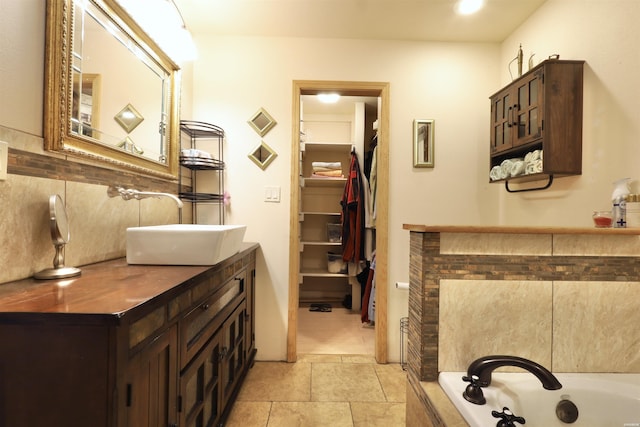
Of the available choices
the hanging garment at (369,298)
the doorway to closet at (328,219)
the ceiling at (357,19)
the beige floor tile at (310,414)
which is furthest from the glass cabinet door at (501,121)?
the beige floor tile at (310,414)

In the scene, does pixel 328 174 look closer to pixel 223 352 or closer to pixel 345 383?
pixel 345 383

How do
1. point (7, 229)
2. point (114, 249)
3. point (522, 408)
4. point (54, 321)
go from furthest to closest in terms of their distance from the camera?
point (114, 249) → point (522, 408) → point (7, 229) → point (54, 321)

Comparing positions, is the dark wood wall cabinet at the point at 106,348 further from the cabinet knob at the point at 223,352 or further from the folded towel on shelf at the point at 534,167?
the folded towel on shelf at the point at 534,167

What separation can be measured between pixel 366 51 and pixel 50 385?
244 centimetres

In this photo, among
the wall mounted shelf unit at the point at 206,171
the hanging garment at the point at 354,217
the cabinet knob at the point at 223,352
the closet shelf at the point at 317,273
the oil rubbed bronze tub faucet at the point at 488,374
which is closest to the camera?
the oil rubbed bronze tub faucet at the point at 488,374

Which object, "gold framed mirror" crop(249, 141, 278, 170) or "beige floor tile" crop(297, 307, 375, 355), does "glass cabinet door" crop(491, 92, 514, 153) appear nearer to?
"gold framed mirror" crop(249, 141, 278, 170)

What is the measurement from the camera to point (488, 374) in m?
1.01

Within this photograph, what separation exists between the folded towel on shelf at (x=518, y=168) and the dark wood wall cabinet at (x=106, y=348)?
6.02ft

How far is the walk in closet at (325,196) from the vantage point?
340 cm

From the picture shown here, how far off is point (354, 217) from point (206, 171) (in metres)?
1.57

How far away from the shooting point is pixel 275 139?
2.16 metres

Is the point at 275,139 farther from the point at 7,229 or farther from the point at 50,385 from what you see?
the point at 50,385

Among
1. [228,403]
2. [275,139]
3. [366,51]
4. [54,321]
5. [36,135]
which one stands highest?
[366,51]

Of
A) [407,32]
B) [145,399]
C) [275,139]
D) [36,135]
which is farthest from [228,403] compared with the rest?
[407,32]
